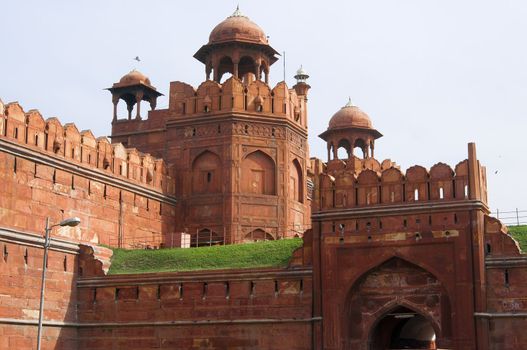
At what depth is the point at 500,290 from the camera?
2225 centimetres

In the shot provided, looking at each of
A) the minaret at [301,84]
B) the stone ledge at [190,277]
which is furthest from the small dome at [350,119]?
the stone ledge at [190,277]

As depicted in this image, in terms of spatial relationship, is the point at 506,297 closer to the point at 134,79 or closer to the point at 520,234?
the point at 520,234

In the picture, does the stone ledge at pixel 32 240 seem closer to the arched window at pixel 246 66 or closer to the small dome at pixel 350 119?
the arched window at pixel 246 66

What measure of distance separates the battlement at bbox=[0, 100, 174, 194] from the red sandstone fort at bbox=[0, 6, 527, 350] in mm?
55

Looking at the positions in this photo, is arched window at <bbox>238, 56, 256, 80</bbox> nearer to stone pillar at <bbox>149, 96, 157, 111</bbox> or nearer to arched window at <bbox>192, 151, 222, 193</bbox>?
stone pillar at <bbox>149, 96, 157, 111</bbox>

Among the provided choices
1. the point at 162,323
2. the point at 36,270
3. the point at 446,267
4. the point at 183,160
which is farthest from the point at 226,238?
the point at 446,267

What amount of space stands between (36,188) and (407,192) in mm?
10454

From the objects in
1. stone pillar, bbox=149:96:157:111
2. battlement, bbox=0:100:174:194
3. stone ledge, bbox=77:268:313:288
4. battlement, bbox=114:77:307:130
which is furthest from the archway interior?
stone pillar, bbox=149:96:157:111

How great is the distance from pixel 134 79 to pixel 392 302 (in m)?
17.3

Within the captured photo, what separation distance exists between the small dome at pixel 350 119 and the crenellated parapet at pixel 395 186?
16.0 m

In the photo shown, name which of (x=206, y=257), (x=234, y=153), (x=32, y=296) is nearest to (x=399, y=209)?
(x=206, y=257)

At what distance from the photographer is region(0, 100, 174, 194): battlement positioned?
25125 millimetres

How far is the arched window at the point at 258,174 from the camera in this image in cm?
3172

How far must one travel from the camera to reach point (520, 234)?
78.9 ft
